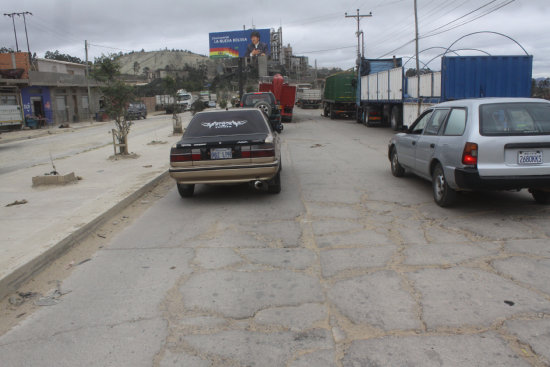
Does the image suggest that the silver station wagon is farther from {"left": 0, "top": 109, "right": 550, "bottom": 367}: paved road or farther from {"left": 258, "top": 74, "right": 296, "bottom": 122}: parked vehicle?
{"left": 258, "top": 74, "right": 296, "bottom": 122}: parked vehicle

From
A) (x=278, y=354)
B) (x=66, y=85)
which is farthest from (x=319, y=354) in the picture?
(x=66, y=85)

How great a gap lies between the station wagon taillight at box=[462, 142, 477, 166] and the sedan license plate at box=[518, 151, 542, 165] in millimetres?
595

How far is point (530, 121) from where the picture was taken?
Result: 21.6 ft

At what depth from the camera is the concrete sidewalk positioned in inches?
207

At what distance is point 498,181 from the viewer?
6375 mm

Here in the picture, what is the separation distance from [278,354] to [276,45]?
4007 inches

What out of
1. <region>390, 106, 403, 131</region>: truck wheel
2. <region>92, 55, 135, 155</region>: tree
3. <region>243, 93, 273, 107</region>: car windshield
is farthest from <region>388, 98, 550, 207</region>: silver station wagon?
<region>390, 106, 403, 131</region>: truck wheel

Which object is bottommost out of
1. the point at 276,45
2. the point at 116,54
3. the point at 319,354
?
the point at 319,354

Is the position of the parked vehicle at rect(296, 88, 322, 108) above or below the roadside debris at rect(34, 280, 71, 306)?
above

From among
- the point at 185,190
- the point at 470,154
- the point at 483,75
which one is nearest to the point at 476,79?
the point at 483,75

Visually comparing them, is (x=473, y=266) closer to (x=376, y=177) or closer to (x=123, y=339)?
(x=123, y=339)

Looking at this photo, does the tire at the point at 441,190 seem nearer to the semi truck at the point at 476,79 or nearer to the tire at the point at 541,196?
the tire at the point at 541,196

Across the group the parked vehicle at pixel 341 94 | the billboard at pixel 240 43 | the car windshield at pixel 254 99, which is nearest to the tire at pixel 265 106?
the car windshield at pixel 254 99

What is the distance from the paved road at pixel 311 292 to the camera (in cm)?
337
